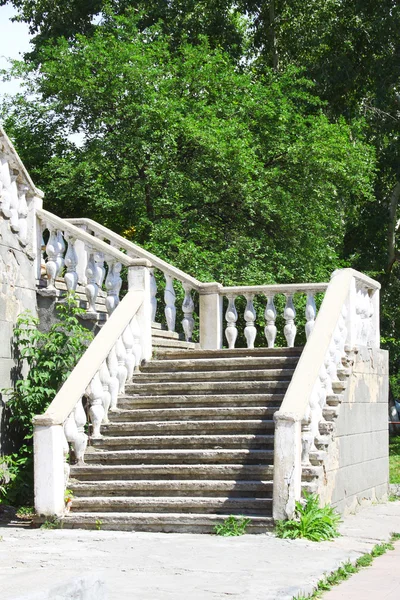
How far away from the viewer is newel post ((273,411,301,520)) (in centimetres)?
827

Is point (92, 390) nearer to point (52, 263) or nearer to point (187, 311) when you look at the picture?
point (52, 263)

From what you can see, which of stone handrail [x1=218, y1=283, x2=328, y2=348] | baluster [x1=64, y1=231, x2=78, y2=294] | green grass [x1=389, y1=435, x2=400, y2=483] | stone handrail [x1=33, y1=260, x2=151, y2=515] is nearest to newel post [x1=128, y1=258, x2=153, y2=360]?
stone handrail [x1=33, y1=260, x2=151, y2=515]

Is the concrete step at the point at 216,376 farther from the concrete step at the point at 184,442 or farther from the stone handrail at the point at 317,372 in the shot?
the concrete step at the point at 184,442

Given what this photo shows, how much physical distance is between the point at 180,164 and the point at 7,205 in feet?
26.9

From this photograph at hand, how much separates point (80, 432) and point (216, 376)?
2130 millimetres

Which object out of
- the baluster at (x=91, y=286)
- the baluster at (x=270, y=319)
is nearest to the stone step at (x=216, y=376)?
the baluster at (x=91, y=286)

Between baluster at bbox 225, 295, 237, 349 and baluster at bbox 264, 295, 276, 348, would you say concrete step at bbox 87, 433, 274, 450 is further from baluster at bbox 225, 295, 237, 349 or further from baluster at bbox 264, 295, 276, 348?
baluster at bbox 225, 295, 237, 349

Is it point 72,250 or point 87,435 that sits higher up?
point 72,250

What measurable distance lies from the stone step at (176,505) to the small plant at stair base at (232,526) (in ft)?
0.74

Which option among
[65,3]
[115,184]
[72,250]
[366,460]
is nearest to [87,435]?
[72,250]

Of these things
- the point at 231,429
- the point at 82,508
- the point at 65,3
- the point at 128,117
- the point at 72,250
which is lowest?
the point at 82,508

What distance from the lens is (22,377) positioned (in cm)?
1088

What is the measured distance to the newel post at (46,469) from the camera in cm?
877

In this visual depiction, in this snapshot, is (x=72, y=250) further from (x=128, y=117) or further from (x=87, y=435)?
(x=128, y=117)
